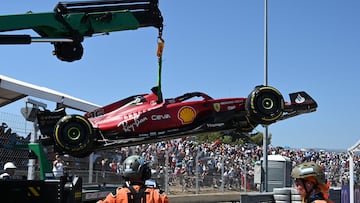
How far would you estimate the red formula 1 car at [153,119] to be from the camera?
908cm

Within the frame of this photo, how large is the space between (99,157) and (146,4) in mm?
7006

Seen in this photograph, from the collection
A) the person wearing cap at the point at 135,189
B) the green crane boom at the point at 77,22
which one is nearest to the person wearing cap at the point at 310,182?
the person wearing cap at the point at 135,189

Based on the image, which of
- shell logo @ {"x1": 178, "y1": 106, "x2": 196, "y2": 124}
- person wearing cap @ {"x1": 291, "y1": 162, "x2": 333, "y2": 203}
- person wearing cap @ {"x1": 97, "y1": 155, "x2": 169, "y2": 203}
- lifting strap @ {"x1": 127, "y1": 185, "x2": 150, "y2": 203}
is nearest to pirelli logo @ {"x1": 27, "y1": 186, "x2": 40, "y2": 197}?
person wearing cap @ {"x1": 97, "y1": 155, "x2": 169, "y2": 203}

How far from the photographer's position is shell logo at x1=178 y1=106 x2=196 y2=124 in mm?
9609

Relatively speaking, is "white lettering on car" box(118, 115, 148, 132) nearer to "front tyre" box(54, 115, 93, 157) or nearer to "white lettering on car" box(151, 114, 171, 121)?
"white lettering on car" box(151, 114, 171, 121)

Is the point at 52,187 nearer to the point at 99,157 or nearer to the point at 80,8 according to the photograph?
the point at 80,8

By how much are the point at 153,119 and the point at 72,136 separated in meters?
1.38

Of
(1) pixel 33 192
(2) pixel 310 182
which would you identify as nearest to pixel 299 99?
(1) pixel 33 192

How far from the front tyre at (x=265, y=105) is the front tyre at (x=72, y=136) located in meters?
2.79

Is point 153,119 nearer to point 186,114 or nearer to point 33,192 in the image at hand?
point 186,114

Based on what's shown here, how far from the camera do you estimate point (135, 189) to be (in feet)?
13.8

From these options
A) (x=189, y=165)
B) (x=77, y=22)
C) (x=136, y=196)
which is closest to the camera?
(x=136, y=196)

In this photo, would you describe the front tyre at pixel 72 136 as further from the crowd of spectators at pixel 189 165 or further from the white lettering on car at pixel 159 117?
the crowd of spectators at pixel 189 165

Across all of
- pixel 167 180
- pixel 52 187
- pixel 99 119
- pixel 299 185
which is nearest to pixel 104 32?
pixel 99 119
